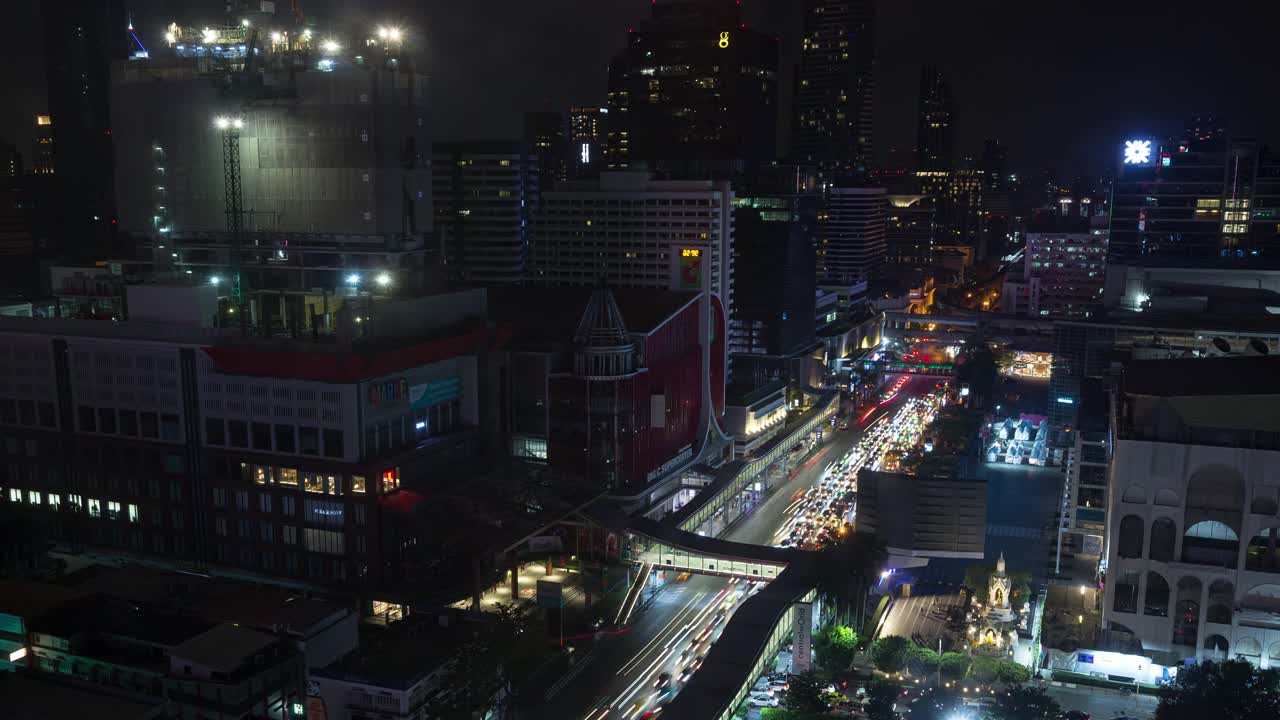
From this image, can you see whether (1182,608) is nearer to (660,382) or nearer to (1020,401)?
(660,382)

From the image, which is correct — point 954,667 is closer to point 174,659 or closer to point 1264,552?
Result: point 1264,552

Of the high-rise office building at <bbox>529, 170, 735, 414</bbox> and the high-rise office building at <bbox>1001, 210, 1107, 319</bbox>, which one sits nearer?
the high-rise office building at <bbox>529, 170, 735, 414</bbox>

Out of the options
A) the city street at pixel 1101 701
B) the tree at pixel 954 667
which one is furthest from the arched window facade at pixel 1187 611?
the tree at pixel 954 667

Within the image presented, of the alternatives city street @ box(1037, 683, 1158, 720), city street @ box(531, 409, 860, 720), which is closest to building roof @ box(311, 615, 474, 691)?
city street @ box(531, 409, 860, 720)

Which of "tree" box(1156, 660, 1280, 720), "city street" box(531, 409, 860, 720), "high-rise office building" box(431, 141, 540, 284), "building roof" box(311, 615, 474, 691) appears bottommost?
"city street" box(531, 409, 860, 720)

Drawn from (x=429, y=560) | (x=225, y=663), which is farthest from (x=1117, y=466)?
(x=225, y=663)

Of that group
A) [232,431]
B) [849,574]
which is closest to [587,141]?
[232,431]

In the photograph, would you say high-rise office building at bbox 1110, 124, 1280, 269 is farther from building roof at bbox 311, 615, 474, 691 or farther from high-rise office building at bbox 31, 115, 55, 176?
high-rise office building at bbox 31, 115, 55, 176
